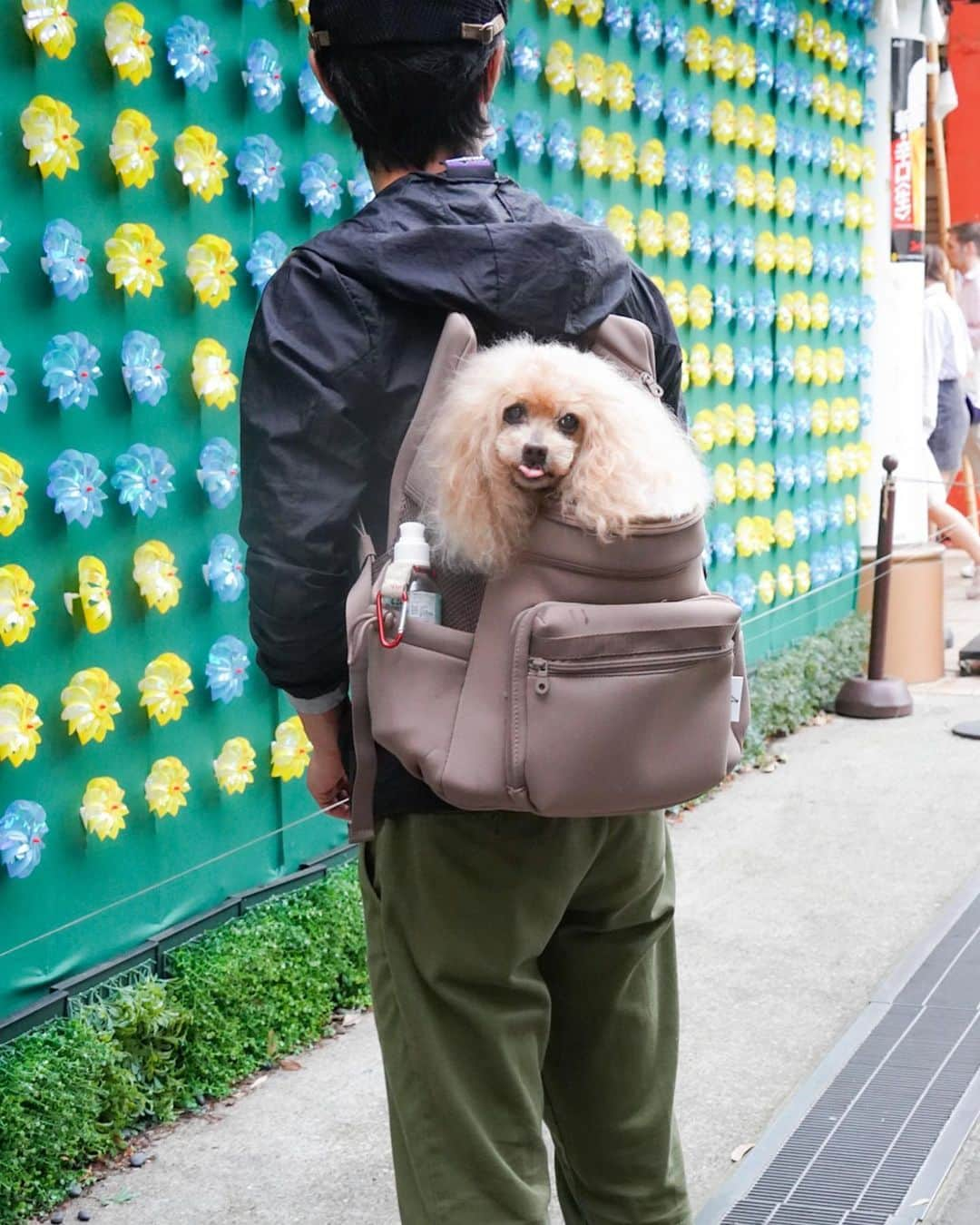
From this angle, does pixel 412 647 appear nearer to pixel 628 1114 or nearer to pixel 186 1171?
pixel 628 1114

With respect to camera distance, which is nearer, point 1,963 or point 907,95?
point 1,963

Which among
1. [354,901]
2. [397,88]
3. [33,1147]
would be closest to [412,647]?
[397,88]

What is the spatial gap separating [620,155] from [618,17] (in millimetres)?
508

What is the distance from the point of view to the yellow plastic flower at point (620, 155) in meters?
6.21

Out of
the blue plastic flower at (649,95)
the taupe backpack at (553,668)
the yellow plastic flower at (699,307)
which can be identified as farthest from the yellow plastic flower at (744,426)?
the taupe backpack at (553,668)

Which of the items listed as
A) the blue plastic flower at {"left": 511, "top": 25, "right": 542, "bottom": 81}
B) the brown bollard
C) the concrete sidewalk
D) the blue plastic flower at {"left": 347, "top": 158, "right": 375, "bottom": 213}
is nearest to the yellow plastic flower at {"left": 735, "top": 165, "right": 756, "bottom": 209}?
the brown bollard

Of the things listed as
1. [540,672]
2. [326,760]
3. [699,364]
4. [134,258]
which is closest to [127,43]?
[134,258]

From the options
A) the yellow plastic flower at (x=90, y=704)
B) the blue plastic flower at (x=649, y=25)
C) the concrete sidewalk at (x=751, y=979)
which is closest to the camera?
the concrete sidewalk at (x=751, y=979)

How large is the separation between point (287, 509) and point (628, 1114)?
1.06m

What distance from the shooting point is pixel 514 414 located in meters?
2.04

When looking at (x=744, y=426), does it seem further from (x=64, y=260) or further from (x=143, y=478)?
(x=64, y=260)

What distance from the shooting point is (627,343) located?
88.8 inches

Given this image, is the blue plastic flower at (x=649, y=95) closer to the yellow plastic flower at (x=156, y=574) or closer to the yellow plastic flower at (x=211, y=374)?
the yellow plastic flower at (x=211, y=374)

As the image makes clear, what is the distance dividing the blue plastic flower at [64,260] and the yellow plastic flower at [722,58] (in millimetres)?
4054
